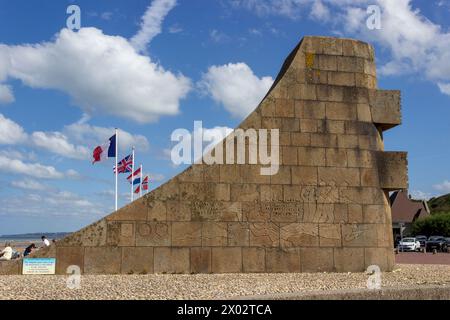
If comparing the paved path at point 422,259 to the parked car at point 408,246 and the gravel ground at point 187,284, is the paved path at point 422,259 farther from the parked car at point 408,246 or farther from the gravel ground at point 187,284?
the parked car at point 408,246

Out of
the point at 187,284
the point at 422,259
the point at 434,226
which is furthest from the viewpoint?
the point at 434,226

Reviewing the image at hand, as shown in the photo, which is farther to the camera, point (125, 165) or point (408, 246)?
point (408, 246)

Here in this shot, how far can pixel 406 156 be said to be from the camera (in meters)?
15.7

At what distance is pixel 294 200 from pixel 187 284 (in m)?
4.48

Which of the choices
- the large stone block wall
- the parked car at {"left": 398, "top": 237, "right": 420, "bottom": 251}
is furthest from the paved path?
the parked car at {"left": 398, "top": 237, "right": 420, "bottom": 251}

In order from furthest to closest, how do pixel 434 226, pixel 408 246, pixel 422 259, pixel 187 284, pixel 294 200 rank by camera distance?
pixel 434 226 < pixel 408 246 < pixel 422 259 < pixel 294 200 < pixel 187 284

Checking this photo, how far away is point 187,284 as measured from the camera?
1151cm

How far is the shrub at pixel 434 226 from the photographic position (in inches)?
2721

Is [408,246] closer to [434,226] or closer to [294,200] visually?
[434,226]

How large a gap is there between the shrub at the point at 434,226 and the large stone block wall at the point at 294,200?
59.0 metres

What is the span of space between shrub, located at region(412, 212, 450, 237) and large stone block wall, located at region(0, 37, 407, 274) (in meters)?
59.0

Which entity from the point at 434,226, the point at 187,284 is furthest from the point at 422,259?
the point at 434,226

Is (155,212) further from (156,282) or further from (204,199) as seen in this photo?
(156,282)

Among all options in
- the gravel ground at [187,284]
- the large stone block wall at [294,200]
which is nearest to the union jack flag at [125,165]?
the large stone block wall at [294,200]
